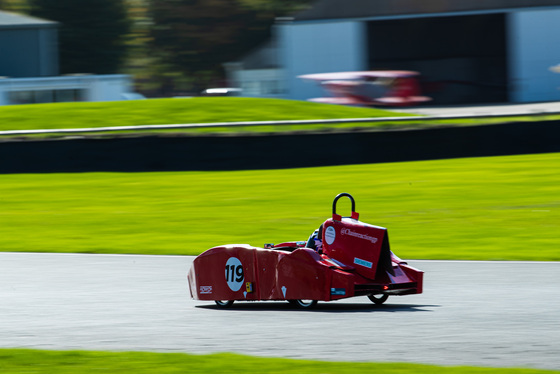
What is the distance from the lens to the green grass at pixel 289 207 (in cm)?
1164

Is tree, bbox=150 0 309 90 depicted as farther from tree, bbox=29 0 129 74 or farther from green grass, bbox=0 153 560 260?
green grass, bbox=0 153 560 260

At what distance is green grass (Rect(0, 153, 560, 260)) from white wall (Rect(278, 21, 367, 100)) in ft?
68.5

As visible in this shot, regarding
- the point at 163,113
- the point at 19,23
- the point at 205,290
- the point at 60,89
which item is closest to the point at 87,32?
the point at 19,23

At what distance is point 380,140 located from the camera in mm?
18578

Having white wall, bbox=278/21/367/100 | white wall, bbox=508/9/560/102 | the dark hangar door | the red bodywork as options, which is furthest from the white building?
white wall, bbox=508/9/560/102

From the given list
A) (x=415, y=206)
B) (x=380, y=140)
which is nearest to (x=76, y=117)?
(x=380, y=140)

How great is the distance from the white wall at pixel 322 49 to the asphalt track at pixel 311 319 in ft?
102

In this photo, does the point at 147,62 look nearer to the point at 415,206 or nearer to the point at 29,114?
the point at 29,114

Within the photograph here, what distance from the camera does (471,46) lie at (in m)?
45.9

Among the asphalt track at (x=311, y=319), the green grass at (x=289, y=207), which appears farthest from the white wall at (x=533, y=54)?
the asphalt track at (x=311, y=319)

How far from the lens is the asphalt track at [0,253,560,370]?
5.81 m

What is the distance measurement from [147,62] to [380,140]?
193ft

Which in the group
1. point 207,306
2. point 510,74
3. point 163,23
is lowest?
point 207,306

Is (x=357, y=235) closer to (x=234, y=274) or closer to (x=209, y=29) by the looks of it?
(x=234, y=274)
